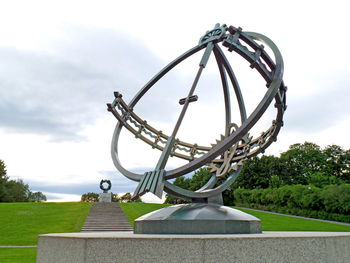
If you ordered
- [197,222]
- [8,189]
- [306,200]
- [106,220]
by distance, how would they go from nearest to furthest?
[197,222] < [106,220] < [306,200] < [8,189]

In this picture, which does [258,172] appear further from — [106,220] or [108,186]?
[106,220]

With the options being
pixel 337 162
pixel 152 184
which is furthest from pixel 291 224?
pixel 337 162

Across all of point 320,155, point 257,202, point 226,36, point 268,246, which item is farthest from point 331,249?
point 320,155

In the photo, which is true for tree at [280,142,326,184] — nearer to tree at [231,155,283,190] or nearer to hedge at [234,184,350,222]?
tree at [231,155,283,190]

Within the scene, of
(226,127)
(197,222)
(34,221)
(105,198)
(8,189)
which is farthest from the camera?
(8,189)

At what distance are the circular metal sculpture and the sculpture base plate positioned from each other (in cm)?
42

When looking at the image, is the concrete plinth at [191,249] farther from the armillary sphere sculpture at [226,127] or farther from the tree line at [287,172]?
the tree line at [287,172]

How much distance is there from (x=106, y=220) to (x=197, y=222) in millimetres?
18824

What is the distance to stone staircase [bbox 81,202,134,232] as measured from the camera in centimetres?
2141

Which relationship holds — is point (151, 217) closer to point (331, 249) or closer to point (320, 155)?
point (331, 249)

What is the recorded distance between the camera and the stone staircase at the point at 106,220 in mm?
21406

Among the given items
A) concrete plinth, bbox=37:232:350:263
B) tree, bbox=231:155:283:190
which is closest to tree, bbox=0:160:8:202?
tree, bbox=231:155:283:190

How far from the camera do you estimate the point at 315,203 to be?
32125mm

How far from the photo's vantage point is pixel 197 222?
5.95 meters
